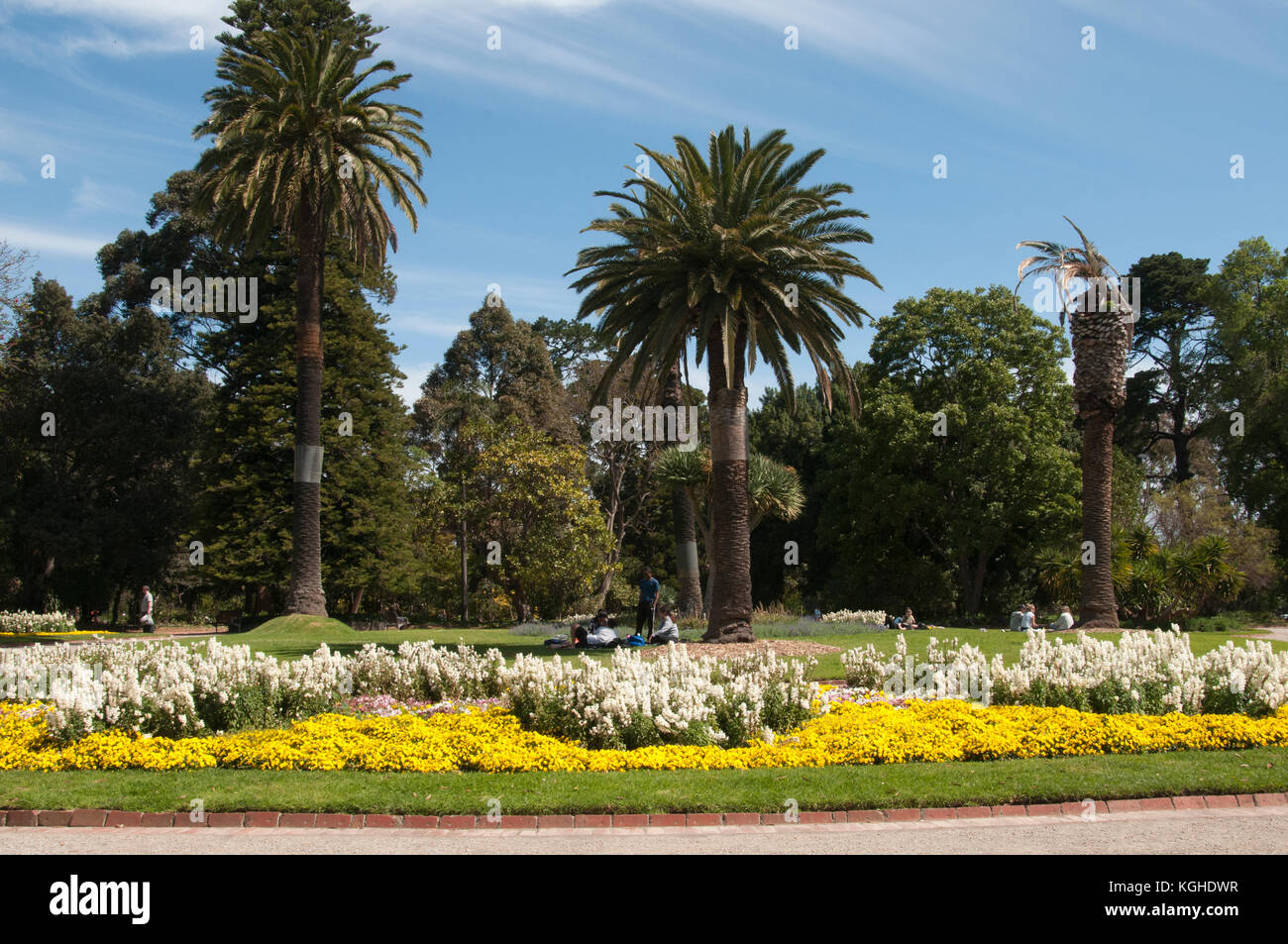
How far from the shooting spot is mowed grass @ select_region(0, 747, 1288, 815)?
26.7 feet

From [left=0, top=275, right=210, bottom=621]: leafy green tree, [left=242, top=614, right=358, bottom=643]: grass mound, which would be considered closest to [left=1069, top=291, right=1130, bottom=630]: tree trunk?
[left=242, top=614, right=358, bottom=643]: grass mound

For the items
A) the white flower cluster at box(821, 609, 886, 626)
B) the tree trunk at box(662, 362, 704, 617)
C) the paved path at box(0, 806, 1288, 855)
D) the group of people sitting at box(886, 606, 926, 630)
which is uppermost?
the tree trunk at box(662, 362, 704, 617)

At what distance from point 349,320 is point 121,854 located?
32.7 m

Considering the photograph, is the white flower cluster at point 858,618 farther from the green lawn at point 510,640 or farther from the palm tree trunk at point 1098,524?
the palm tree trunk at point 1098,524

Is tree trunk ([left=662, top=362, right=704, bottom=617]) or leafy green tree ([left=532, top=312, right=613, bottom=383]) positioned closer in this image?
tree trunk ([left=662, top=362, right=704, bottom=617])

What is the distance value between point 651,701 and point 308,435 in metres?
21.3

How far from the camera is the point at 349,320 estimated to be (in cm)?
3772

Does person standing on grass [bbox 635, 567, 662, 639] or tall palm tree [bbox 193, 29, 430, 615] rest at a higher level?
tall palm tree [bbox 193, 29, 430, 615]

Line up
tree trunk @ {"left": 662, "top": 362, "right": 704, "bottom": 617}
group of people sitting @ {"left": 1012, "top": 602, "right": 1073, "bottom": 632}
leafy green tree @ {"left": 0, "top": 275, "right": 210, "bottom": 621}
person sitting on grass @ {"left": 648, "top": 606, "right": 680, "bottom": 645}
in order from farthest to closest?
leafy green tree @ {"left": 0, "top": 275, "right": 210, "bottom": 621} < tree trunk @ {"left": 662, "top": 362, "right": 704, "bottom": 617} < group of people sitting @ {"left": 1012, "top": 602, "right": 1073, "bottom": 632} < person sitting on grass @ {"left": 648, "top": 606, "right": 680, "bottom": 645}

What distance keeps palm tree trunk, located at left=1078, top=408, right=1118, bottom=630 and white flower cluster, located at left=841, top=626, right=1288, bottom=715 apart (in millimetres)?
12600

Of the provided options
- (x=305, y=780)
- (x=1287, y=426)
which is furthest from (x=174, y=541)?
(x=1287, y=426)

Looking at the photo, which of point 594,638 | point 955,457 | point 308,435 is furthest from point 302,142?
point 955,457

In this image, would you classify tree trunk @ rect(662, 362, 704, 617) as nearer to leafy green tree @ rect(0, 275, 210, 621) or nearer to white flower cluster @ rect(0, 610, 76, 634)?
white flower cluster @ rect(0, 610, 76, 634)

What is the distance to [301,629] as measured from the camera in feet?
89.1
